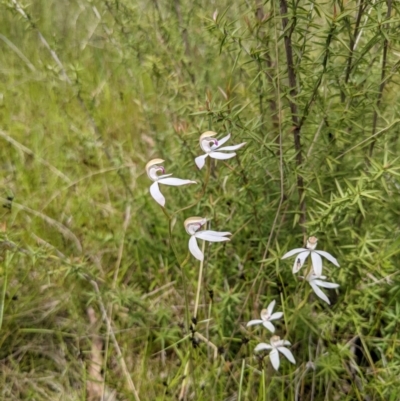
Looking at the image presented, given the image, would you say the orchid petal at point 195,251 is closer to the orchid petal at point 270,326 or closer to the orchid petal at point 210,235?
the orchid petal at point 210,235

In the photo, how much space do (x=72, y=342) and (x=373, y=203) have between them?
1.08 m

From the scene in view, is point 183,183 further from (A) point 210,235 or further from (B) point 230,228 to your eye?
(B) point 230,228

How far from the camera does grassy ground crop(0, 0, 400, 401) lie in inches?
50.0

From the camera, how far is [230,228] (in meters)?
1.64

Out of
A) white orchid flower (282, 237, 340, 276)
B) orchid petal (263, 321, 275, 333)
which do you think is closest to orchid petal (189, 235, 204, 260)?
white orchid flower (282, 237, 340, 276)

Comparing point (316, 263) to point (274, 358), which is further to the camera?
point (274, 358)

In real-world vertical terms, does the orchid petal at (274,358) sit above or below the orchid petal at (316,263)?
below

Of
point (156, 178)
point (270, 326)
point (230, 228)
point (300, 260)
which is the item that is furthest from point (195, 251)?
point (230, 228)

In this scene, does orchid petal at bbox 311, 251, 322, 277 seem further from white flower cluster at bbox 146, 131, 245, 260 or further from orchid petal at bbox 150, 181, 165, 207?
orchid petal at bbox 150, 181, 165, 207

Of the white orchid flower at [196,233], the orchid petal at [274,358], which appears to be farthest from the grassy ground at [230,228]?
the white orchid flower at [196,233]

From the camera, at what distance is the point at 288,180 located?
1477 mm

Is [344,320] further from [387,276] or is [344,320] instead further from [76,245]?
[76,245]

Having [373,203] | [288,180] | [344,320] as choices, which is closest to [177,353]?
[344,320]

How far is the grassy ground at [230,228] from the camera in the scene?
1.27 m
